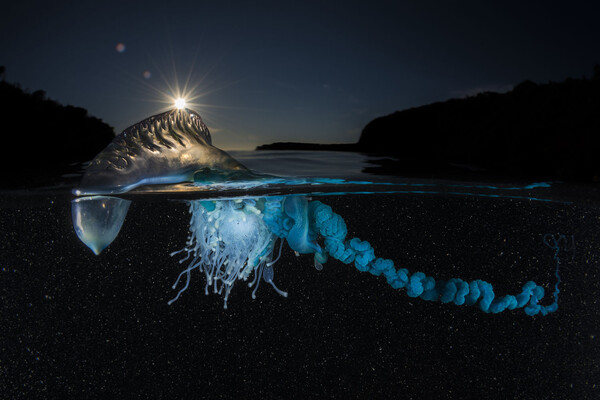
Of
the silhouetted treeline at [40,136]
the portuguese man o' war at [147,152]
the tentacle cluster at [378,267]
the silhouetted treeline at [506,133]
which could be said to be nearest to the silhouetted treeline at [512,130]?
the silhouetted treeline at [506,133]

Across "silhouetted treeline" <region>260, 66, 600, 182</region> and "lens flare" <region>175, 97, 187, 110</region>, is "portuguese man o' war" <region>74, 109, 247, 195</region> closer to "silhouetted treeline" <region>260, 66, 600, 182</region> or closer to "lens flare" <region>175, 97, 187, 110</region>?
"lens flare" <region>175, 97, 187, 110</region>

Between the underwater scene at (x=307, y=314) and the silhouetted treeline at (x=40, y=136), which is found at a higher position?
the silhouetted treeline at (x=40, y=136)

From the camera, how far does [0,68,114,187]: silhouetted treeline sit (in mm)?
2594

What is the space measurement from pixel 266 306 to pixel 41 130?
3819 millimetres

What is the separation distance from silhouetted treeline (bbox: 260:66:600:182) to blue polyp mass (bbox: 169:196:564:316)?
25.7 inches

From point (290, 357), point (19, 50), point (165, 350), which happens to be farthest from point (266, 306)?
point (19, 50)

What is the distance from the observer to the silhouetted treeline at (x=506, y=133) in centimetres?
258

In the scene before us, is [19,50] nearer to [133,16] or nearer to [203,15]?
[133,16]

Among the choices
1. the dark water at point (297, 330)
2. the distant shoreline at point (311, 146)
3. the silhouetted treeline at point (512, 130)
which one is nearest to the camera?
the silhouetted treeline at point (512, 130)

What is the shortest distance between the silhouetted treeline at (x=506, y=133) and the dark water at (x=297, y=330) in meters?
0.89

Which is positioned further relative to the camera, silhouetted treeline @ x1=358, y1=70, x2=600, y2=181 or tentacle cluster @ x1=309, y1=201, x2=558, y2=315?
silhouetted treeline @ x1=358, y1=70, x2=600, y2=181

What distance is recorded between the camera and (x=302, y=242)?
6.88 feet

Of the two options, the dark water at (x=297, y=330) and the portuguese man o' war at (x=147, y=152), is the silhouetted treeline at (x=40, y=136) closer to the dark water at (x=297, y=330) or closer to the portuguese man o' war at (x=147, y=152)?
the portuguese man o' war at (x=147, y=152)

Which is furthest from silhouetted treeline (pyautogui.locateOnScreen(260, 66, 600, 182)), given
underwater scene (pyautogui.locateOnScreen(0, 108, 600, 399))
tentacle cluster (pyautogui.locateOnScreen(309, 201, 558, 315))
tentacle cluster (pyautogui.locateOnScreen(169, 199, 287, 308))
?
tentacle cluster (pyautogui.locateOnScreen(309, 201, 558, 315))
